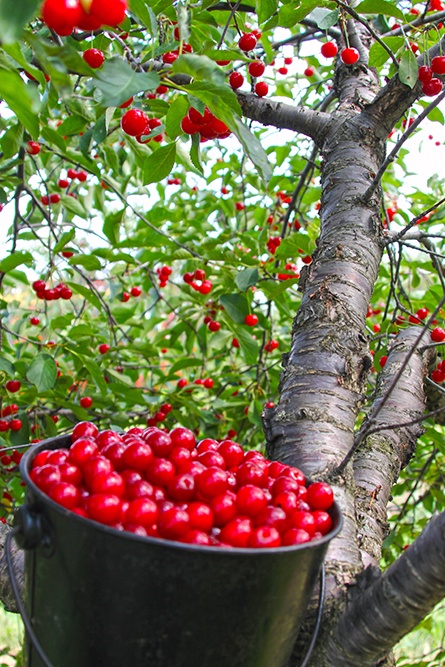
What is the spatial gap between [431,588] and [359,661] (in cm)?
17

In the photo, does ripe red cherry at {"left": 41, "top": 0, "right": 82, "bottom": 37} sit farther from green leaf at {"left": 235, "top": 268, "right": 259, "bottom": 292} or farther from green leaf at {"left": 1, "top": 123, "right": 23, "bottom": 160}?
green leaf at {"left": 235, "top": 268, "right": 259, "bottom": 292}

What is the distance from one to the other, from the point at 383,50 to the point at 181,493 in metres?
1.30

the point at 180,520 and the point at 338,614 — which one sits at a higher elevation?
the point at 180,520

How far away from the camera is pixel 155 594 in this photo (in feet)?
2.20

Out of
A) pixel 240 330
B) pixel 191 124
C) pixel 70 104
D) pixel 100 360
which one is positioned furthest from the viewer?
pixel 100 360

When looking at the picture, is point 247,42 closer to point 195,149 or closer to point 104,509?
point 195,149

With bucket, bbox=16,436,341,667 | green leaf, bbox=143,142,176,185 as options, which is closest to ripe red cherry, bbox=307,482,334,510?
bucket, bbox=16,436,341,667

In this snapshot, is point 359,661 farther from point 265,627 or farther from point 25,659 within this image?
point 25,659

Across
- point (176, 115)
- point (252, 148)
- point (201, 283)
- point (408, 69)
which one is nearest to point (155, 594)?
point (252, 148)

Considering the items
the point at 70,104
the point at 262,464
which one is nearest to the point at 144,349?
the point at 70,104

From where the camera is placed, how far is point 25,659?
33.8 inches

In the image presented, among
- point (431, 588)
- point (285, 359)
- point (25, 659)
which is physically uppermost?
point (285, 359)

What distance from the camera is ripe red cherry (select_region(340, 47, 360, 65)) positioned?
5.68 feet

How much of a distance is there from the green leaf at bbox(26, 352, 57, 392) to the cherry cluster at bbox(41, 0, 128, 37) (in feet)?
4.27
